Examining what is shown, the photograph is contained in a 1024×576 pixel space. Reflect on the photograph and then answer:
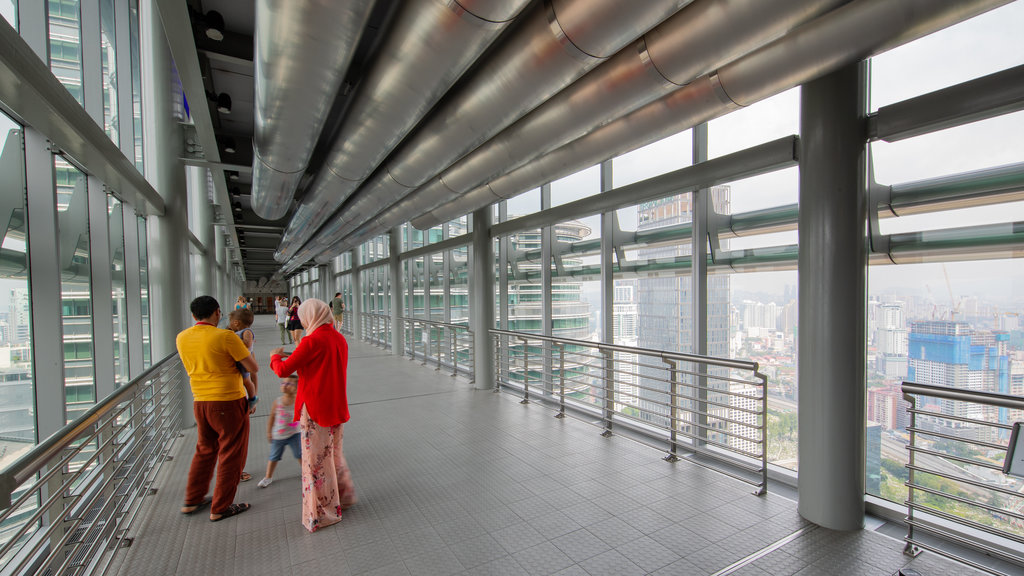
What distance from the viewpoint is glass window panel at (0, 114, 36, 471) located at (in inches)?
85.4

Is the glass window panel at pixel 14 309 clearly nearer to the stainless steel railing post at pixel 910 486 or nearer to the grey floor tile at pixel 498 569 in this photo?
the grey floor tile at pixel 498 569

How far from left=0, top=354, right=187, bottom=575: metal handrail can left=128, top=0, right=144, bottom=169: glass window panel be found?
278 cm

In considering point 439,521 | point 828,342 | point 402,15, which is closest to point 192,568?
point 439,521

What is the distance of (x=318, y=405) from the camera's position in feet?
8.57

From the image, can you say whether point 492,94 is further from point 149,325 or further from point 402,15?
point 149,325

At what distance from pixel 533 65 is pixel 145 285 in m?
5.55

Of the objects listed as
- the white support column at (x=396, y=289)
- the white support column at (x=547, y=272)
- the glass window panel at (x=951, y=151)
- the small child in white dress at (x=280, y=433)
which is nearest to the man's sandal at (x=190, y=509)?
the small child in white dress at (x=280, y=433)

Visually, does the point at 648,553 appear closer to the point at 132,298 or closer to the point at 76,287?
the point at 76,287

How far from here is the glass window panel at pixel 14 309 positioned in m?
2.17

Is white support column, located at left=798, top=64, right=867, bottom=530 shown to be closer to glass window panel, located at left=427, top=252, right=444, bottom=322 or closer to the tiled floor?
the tiled floor

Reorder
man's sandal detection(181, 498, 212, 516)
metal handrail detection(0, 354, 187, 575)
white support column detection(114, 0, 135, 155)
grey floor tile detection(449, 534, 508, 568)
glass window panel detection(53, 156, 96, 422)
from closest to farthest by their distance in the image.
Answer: metal handrail detection(0, 354, 187, 575)
grey floor tile detection(449, 534, 508, 568)
man's sandal detection(181, 498, 212, 516)
glass window panel detection(53, 156, 96, 422)
white support column detection(114, 0, 135, 155)

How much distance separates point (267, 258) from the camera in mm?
25359

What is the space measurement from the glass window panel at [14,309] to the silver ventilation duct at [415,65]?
68.6 inches

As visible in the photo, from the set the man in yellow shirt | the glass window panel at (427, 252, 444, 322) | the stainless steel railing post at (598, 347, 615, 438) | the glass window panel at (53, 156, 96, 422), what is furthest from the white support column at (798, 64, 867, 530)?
the glass window panel at (427, 252, 444, 322)
